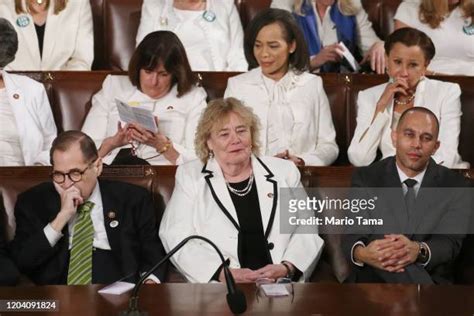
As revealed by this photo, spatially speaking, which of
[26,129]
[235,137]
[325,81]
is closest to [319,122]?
[325,81]

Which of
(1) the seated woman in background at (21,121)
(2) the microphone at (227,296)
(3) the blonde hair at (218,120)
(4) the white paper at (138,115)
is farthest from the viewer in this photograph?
(1) the seated woman in background at (21,121)

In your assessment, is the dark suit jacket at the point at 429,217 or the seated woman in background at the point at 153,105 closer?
the dark suit jacket at the point at 429,217

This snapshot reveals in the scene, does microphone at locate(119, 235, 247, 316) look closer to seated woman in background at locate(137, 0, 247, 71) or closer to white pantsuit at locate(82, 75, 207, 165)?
white pantsuit at locate(82, 75, 207, 165)

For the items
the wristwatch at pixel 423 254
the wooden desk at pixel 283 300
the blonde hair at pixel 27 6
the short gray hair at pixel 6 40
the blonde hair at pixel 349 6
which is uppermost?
the blonde hair at pixel 27 6

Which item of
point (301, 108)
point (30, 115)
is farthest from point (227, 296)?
point (30, 115)

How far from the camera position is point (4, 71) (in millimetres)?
3516

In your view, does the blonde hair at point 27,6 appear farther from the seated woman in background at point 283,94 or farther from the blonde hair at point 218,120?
the blonde hair at point 218,120

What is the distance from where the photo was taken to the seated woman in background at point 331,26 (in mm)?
4022

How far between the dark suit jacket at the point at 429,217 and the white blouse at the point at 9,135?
1156mm

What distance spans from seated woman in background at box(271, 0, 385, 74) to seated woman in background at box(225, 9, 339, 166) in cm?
48

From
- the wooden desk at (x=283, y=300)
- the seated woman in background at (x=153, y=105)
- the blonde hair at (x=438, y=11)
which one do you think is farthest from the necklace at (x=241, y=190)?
the blonde hair at (x=438, y=11)

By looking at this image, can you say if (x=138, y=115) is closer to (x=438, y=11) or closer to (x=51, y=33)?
(x=51, y=33)

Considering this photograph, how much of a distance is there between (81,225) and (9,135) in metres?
0.70

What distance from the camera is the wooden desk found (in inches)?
88.0
